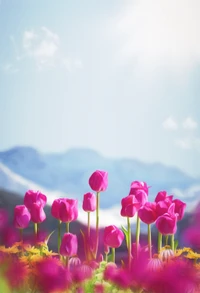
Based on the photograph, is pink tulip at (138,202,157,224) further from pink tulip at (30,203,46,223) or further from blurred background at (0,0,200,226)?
blurred background at (0,0,200,226)

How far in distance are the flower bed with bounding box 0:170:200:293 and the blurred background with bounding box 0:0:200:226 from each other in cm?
37

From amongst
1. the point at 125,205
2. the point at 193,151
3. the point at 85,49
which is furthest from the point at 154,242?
the point at 85,49

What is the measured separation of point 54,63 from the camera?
1.68 metres

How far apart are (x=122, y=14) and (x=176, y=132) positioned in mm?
392

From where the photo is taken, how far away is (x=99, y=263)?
1.21 metres

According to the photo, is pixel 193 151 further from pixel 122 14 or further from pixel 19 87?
pixel 19 87

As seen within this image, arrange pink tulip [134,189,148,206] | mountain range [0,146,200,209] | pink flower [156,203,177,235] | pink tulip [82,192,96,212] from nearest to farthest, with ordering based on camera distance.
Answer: pink flower [156,203,177,235] < pink tulip [134,189,148,206] < pink tulip [82,192,96,212] < mountain range [0,146,200,209]

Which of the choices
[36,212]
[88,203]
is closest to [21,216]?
[36,212]

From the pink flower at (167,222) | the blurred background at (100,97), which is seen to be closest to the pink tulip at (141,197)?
the pink flower at (167,222)

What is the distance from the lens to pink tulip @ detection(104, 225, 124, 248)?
3.85 ft

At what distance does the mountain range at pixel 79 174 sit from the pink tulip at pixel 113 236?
17.8 inches

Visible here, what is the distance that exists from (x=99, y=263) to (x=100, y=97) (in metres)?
0.62

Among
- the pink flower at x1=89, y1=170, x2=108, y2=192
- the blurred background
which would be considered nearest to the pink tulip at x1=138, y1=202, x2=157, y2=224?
the pink flower at x1=89, y1=170, x2=108, y2=192

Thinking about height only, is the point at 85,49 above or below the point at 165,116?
above
